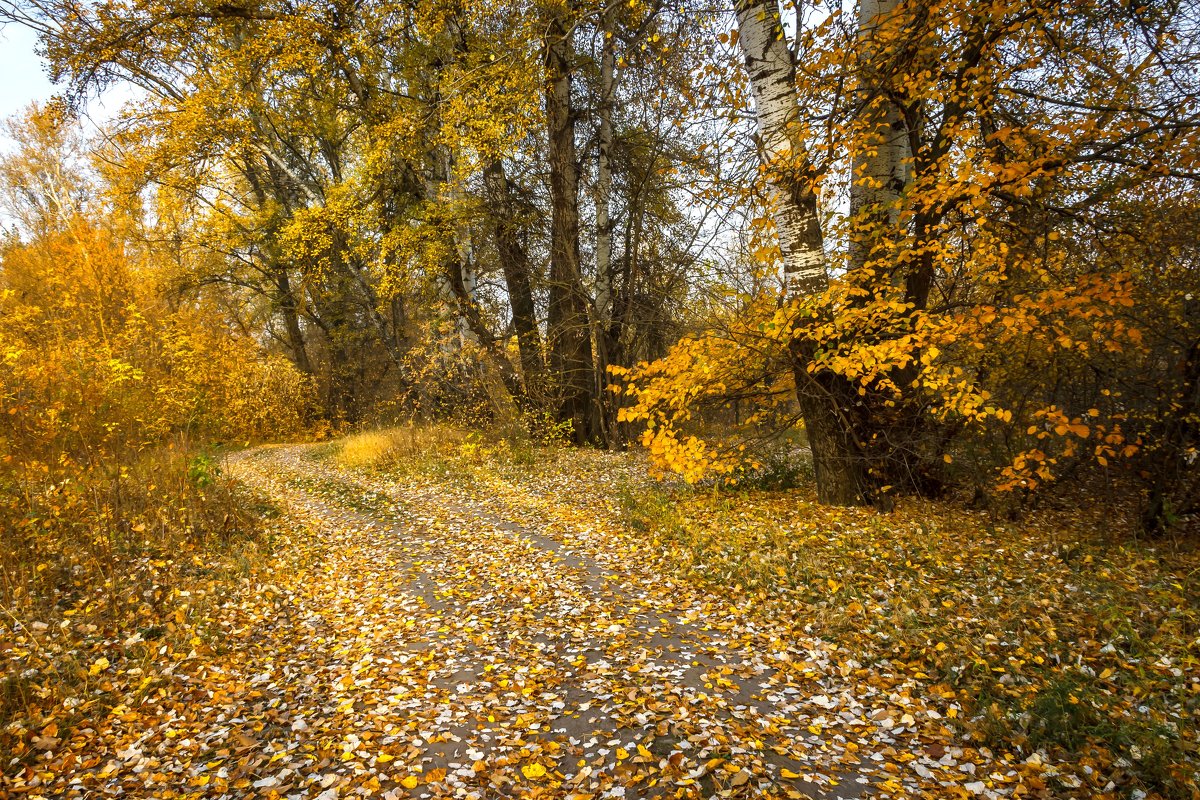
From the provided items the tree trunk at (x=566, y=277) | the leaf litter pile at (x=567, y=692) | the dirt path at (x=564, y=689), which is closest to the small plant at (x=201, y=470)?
the leaf litter pile at (x=567, y=692)

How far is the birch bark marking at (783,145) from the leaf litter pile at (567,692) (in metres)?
2.91

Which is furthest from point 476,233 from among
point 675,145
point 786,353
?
point 786,353

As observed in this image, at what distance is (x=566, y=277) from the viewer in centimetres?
1330

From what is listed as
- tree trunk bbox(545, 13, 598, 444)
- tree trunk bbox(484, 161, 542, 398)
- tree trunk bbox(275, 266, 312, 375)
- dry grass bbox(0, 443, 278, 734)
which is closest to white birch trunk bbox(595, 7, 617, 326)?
tree trunk bbox(545, 13, 598, 444)

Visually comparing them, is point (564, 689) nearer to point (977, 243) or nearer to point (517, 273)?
point (977, 243)

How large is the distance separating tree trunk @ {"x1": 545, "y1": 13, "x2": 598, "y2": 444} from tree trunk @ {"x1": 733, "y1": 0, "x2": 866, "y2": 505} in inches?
256

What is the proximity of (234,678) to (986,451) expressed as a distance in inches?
326

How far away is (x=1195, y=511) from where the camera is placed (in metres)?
5.95

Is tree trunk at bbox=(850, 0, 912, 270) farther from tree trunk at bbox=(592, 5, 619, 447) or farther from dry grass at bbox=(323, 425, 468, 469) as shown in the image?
dry grass at bbox=(323, 425, 468, 469)

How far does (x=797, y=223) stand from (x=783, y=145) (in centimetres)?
84

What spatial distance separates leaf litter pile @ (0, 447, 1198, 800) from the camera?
3.25 metres

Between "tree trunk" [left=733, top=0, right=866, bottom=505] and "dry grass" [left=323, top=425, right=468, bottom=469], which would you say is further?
"dry grass" [left=323, top=425, right=468, bottom=469]

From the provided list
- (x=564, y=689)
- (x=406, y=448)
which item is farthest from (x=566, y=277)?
(x=564, y=689)

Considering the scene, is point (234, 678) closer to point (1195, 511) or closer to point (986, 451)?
point (986, 451)
